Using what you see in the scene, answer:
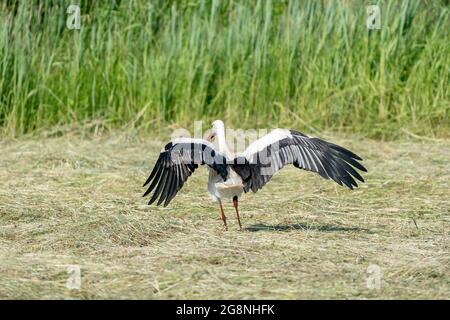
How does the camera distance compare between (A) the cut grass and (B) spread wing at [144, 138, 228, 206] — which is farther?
(B) spread wing at [144, 138, 228, 206]

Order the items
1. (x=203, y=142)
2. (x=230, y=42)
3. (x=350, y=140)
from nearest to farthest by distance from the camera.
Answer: (x=203, y=142), (x=350, y=140), (x=230, y=42)

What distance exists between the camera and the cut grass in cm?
500

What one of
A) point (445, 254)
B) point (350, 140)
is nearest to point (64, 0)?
point (350, 140)

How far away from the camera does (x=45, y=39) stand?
9.71m

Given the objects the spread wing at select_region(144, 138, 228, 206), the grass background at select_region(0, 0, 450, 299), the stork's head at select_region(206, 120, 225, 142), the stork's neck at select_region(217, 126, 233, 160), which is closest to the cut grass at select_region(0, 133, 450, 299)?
the grass background at select_region(0, 0, 450, 299)

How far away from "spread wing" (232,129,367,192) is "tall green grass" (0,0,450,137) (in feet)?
10.5

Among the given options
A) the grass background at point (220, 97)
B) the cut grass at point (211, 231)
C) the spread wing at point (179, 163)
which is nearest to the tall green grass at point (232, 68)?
the grass background at point (220, 97)

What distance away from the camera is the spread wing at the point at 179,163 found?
6004mm

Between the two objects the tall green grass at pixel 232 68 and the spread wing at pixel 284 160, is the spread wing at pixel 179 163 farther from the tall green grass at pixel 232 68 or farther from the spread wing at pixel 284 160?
the tall green grass at pixel 232 68

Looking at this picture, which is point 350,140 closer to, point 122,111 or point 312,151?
point 122,111

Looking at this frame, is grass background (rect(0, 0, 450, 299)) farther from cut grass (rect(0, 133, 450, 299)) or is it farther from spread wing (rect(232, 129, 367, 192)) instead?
spread wing (rect(232, 129, 367, 192))

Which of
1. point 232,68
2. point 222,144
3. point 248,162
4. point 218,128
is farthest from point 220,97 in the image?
point 248,162

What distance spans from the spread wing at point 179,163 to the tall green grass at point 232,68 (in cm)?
335

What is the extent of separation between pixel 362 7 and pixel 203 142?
4272mm
